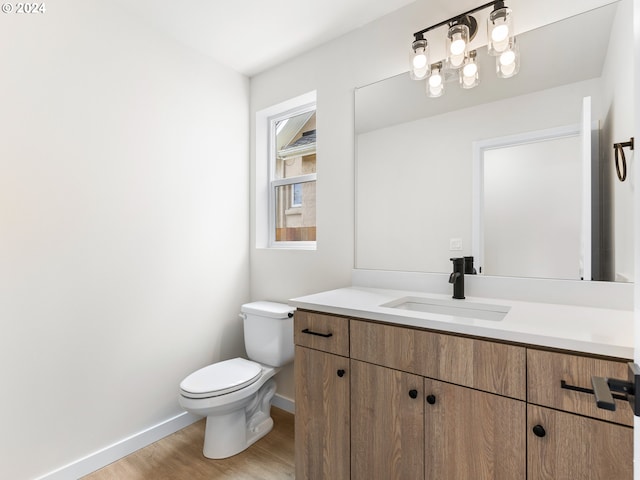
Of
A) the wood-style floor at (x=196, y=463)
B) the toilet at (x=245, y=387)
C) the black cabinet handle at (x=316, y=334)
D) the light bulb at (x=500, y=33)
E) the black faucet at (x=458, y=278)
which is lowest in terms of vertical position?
the wood-style floor at (x=196, y=463)

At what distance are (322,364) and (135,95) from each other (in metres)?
1.79

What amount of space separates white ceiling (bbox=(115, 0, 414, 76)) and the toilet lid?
2028 millimetres

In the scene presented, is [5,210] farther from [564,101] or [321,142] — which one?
[564,101]

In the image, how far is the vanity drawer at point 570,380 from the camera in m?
0.83

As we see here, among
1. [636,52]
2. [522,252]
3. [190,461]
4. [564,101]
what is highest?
[564,101]

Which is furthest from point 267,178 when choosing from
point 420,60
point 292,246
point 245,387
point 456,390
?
point 456,390

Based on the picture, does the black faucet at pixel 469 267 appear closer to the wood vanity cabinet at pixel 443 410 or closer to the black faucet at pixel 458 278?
the black faucet at pixel 458 278

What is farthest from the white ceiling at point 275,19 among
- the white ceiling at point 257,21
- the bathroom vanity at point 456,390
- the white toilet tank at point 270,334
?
the white toilet tank at point 270,334

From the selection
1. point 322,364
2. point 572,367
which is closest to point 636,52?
point 572,367

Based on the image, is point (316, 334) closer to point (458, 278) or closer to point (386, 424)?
point (386, 424)

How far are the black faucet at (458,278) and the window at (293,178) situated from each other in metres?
1.09

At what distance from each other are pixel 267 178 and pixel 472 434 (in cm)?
213

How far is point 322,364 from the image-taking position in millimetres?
1414

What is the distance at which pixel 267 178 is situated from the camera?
2619mm
